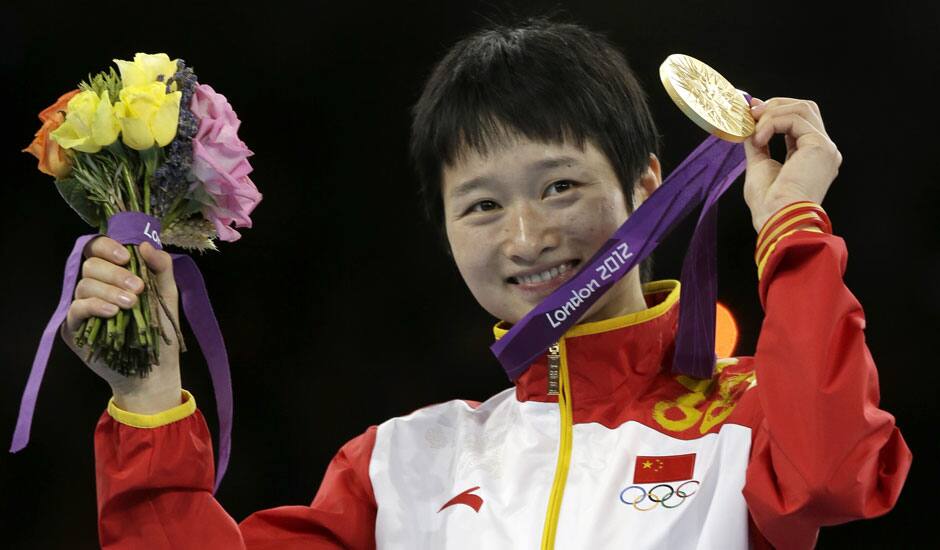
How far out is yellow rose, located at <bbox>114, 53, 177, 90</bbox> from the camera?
2254 mm

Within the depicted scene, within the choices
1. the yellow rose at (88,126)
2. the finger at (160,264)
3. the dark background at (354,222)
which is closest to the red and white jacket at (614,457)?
the finger at (160,264)

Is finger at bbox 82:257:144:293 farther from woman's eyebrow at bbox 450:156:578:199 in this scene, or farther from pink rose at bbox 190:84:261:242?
woman's eyebrow at bbox 450:156:578:199

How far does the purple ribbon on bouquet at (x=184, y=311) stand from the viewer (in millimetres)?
2172

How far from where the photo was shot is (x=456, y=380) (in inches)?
162

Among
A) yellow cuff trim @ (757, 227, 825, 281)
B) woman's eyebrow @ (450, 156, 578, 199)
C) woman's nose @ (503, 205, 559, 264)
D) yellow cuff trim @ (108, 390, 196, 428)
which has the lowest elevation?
yellow cuff trim @ (108, 390, 196, 428)

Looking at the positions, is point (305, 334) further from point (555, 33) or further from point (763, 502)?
point (763, 502)

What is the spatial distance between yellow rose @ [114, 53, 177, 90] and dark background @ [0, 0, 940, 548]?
68.4 inches

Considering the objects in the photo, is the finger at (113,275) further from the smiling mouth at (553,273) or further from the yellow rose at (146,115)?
the smiling mouth at (553,273)

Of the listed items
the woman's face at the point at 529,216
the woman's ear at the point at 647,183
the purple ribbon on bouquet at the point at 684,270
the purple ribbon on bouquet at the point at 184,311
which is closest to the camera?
the purple ribbon on bouquet at the point at 184,311

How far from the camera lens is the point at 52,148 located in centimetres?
224

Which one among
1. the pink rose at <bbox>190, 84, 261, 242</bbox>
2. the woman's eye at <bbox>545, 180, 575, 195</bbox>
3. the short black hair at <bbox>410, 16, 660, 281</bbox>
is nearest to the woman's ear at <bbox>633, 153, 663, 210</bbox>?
the short black hair at <bbox>410, 16, 660, 281</bbox>

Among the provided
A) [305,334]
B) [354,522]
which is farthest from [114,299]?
[305,334]

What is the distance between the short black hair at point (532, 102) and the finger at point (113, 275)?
0.63 m

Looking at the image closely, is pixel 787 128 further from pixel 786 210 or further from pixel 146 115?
pixel 146 115
